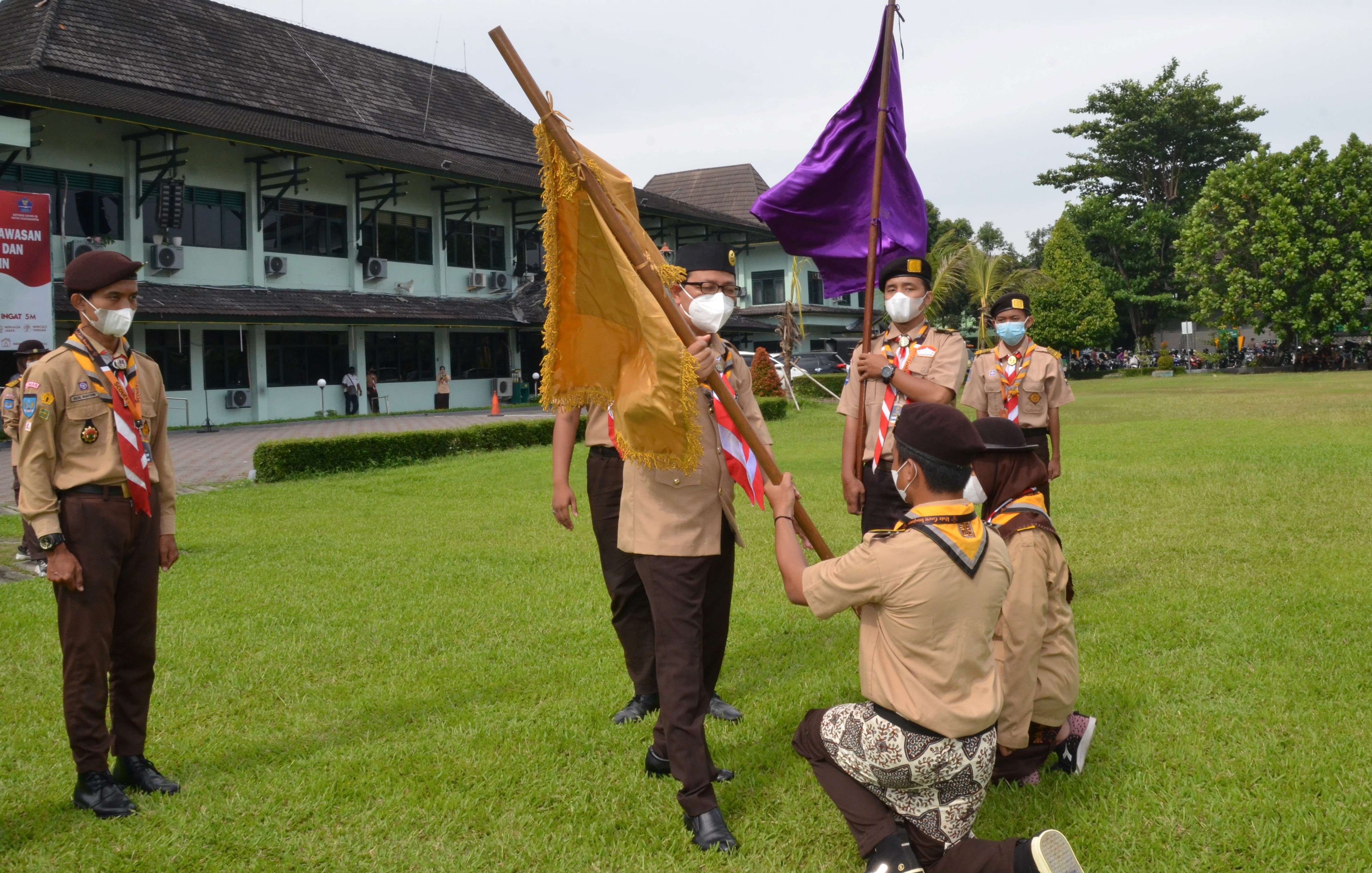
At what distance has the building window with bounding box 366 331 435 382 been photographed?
101ft

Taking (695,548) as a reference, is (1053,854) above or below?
below

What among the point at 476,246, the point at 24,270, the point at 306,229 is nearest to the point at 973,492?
the point at 24,270

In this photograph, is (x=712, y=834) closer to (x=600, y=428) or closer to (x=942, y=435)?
(x=942, y=435)

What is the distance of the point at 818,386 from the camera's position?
3284 centimetres

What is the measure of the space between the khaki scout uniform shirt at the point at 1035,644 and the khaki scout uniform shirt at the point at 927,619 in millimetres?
666

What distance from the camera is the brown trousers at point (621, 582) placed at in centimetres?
489

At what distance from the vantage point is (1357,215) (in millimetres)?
46531

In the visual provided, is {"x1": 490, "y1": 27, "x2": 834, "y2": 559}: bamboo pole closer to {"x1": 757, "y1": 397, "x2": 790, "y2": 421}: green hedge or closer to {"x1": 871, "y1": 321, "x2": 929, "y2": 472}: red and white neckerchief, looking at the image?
{"x1": 871, "y1": 321, "x2": 929, "y2": 472}: red and white neckerchief

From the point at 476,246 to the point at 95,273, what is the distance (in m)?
30.7

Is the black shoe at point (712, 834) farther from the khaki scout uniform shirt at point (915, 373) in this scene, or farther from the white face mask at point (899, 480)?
the khaki scout uniform shirt at point (915, 373)

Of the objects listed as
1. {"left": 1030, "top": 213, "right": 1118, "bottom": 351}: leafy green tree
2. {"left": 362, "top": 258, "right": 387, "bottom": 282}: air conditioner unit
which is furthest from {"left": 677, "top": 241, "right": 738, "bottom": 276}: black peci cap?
{"left": 1030, "top": 213, "right": 1118, "bottom": 351}: leafy green tree

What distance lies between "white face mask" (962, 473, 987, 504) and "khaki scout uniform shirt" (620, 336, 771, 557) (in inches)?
38.9

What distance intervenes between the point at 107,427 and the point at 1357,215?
5347cm

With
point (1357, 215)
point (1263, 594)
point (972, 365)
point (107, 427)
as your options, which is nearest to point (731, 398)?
point (107, 427)
